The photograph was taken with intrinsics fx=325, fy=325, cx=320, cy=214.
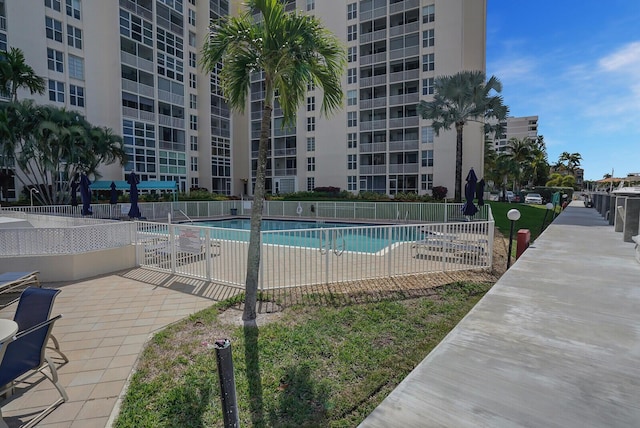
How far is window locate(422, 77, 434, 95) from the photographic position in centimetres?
3059

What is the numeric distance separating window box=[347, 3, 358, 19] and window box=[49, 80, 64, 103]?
88.9ft

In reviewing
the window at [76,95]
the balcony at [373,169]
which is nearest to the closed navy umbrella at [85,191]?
the window at [76,95]

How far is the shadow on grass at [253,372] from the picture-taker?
3127mm

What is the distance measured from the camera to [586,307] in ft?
13.7

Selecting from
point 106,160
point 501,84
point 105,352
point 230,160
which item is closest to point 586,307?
point 105,352

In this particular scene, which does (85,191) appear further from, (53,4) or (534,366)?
(53,4)

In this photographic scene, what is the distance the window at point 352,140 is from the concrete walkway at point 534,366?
30.6 meters

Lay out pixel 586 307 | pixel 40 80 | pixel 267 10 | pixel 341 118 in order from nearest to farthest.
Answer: pixel 586 307, pixel 267 10, pixel 40 80, pixel 341 118

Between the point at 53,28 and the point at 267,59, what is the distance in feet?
96.1

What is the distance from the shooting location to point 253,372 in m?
3.85

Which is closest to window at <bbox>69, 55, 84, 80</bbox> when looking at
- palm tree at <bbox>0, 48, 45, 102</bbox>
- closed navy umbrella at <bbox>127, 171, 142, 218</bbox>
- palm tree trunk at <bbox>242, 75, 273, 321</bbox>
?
palm tree at <bbox>0, 48, 45, 102</bbox>

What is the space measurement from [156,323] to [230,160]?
3611cm

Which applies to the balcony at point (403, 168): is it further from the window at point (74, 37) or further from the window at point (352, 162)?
the window at point (74, 37)

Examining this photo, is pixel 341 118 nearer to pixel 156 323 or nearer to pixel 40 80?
pixel 40 80
